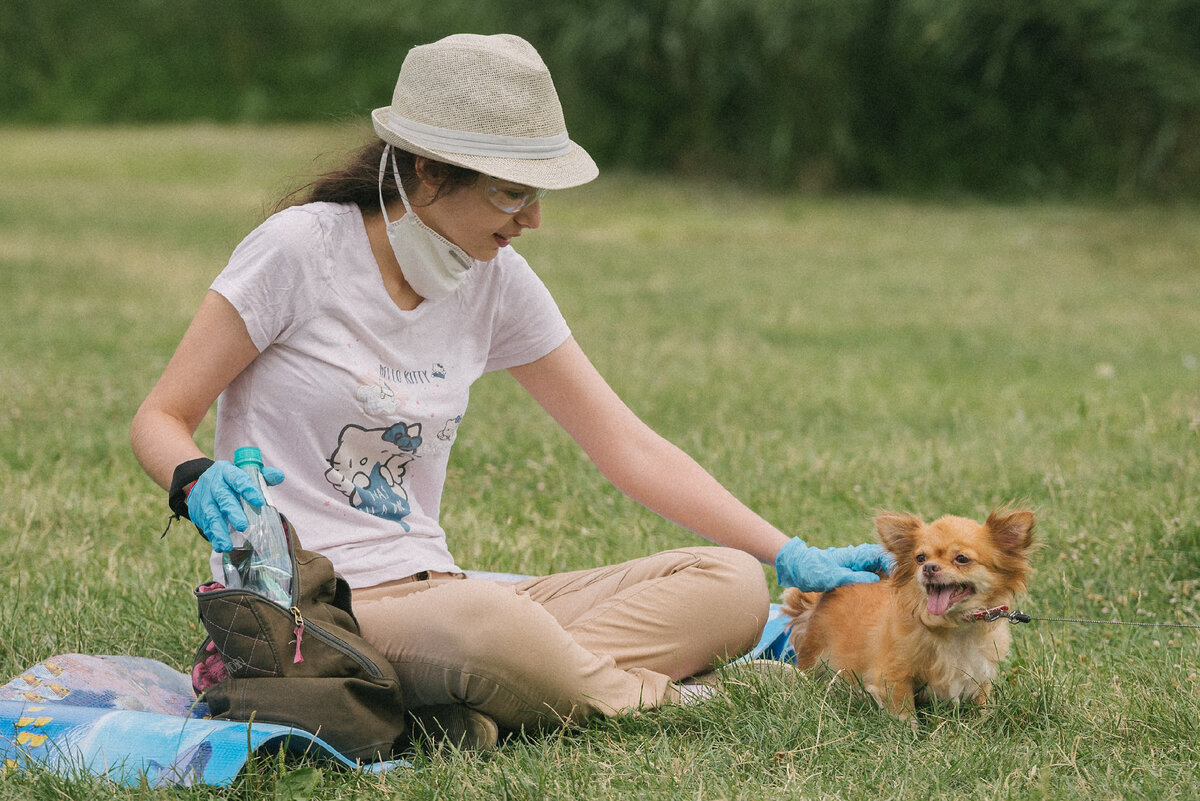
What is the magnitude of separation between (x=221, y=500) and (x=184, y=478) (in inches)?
6.5

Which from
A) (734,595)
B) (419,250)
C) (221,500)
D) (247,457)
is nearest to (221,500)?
(221,500)

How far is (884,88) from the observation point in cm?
1770

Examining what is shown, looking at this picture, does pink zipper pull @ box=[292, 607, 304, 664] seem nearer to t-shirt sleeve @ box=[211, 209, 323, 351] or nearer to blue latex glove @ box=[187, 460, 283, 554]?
blue latex glove @ box=[187, 460, 283, 554]

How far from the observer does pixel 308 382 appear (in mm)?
3092

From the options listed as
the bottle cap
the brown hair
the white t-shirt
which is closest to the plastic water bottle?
the bottle cap

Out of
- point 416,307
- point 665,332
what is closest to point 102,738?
point 416,307

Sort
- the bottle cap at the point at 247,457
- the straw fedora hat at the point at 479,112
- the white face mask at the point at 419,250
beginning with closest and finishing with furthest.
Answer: the bottle cap at the point at 247,457, the straw fedora hat at the point at 479,112, the white face mask at the point at 419,250

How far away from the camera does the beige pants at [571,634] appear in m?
2.91

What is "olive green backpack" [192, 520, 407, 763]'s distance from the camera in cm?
271

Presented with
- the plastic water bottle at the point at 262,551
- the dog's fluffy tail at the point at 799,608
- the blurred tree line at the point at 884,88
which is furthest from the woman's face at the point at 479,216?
the blurred tree line at the point at 884,88

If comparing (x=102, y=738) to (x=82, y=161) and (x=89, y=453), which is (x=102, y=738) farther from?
(x=82, y=161)

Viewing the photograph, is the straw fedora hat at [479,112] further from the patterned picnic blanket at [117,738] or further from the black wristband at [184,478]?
the patterned picnic blanket at [117,738]

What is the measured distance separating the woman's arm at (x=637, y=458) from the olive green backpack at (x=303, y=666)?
0.95 metres

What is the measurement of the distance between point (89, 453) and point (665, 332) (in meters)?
4.14
